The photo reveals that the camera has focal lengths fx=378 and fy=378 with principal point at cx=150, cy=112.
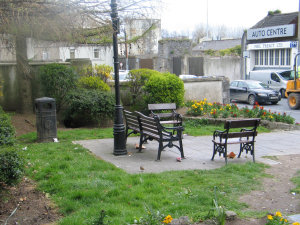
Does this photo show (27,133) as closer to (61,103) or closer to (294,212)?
(61,103)

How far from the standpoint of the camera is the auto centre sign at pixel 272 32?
34344 millimetres

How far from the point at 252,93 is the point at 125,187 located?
61.6 ft

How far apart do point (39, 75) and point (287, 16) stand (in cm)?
2979

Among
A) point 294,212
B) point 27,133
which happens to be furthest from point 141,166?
point 27,133

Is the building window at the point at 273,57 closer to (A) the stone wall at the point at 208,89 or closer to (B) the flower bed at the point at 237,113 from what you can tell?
(A) the stone wall at the point at 208,89

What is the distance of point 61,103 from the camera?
44.3ft

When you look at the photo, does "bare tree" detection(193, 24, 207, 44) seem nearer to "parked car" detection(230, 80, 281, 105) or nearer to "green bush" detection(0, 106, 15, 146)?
"parked car" detection(230, 80, 281, 105)

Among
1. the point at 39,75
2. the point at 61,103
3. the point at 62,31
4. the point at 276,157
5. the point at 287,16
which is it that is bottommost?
the point at 276,157

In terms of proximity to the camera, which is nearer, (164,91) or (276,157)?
(276,157)

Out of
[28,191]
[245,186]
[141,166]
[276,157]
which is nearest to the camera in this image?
[28,191]

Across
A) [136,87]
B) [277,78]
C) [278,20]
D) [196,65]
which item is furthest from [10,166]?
[278,20]

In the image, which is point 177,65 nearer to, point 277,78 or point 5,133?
point 277,78

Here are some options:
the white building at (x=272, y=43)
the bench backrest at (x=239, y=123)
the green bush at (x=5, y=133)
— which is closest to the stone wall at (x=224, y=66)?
the white building at (x=272, y=43)

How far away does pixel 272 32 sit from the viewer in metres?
36.3
